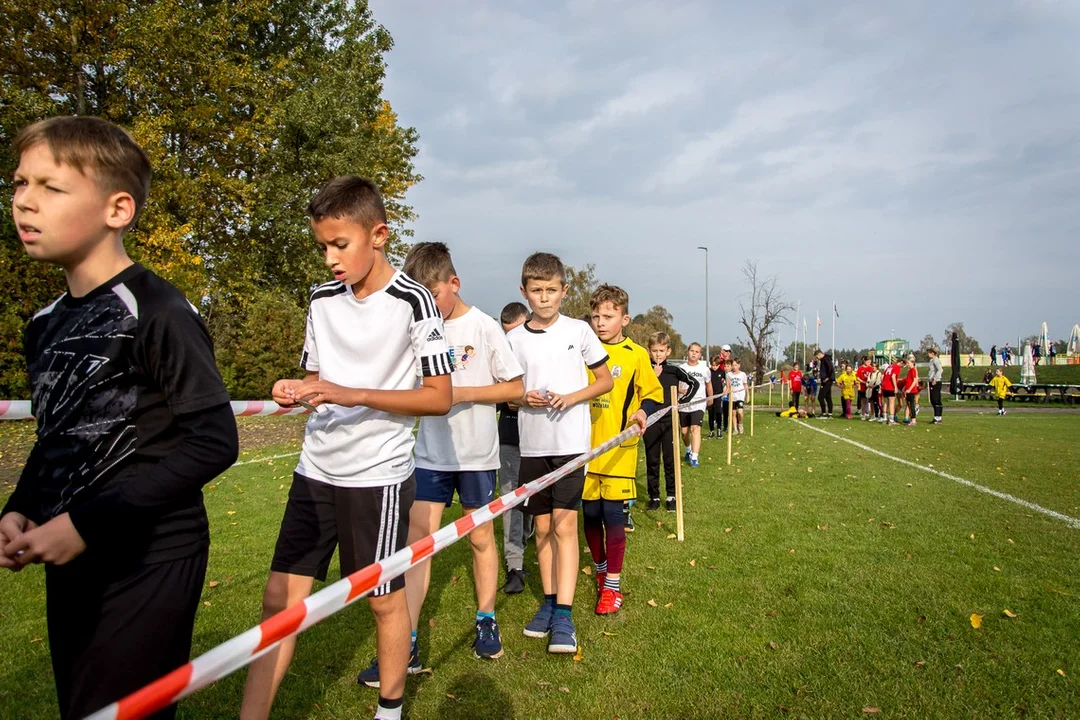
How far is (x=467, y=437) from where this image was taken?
393 cm

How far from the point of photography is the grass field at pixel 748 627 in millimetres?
3438

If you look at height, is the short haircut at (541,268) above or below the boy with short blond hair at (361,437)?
above

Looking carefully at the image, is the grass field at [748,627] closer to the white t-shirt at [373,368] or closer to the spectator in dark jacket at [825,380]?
the white t-shirt at [373,368]

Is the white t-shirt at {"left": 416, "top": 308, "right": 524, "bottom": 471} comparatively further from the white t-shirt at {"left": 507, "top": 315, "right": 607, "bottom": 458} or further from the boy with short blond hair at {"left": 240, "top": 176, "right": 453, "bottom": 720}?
the boy with short blond hair at {"left": 240, "top": 176, "right": 453, "bottom": 720}

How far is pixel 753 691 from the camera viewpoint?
11.6 ft

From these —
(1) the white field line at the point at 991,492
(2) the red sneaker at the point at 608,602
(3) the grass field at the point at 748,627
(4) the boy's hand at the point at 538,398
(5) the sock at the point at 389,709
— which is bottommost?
(1) the white field line at the point at 991,492

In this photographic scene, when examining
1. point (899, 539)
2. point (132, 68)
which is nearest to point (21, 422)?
point (132, 68)

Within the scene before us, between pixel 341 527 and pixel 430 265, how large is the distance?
168 cm

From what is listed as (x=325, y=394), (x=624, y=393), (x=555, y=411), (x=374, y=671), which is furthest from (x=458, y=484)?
(x=325, y=394)

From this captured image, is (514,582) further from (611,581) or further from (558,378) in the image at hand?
(558,378)

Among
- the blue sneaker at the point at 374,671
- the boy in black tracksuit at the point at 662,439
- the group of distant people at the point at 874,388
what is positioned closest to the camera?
the blue sneaker at the point at 374,671

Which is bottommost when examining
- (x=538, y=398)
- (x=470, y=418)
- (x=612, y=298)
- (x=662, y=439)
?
(x=662, y=439)

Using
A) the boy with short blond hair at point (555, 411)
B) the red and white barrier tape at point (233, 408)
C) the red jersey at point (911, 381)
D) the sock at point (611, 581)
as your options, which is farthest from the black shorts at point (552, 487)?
the red jersey at point (911, 381)

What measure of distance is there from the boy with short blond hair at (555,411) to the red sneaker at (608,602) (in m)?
0.42
